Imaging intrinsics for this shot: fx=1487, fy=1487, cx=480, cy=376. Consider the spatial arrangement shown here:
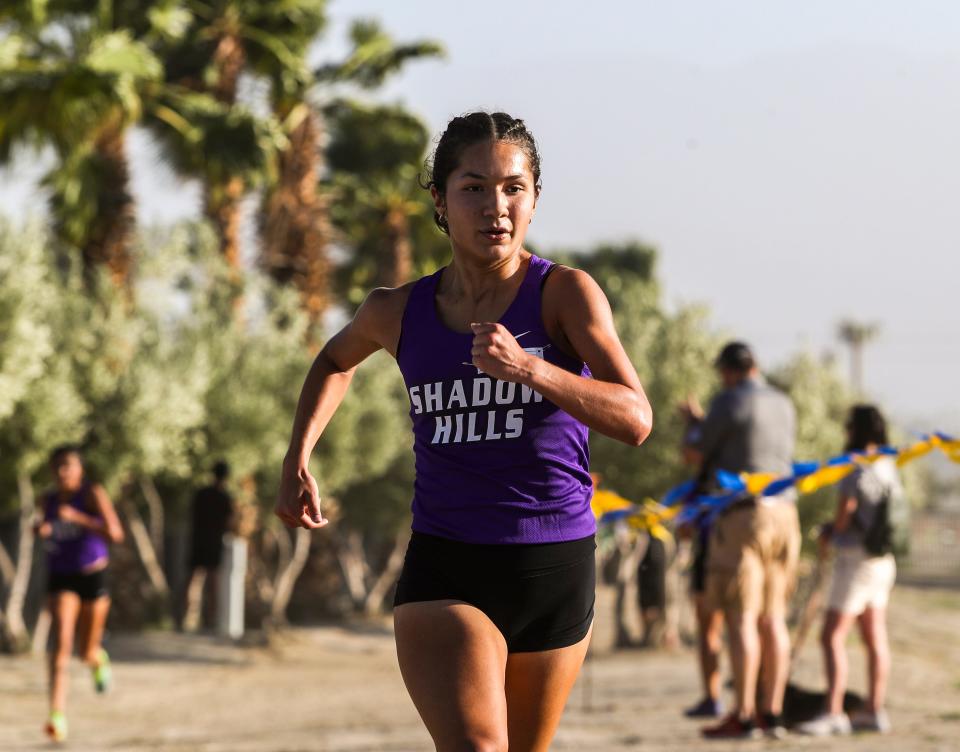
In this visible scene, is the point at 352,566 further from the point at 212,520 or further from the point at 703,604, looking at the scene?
the point at 703,604

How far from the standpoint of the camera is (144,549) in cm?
2067

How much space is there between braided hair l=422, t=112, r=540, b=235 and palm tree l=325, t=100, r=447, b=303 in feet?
69.3

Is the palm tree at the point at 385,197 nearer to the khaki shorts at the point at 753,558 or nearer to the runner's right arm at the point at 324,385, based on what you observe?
the khaki shorts at the point at 753,558

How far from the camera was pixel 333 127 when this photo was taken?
1035 inches

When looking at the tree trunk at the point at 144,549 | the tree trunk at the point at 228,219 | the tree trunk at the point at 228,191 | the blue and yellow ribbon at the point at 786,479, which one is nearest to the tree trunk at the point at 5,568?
the tree trunk at the point at 144,549

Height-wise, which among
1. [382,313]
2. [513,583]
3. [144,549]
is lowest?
[144,549]

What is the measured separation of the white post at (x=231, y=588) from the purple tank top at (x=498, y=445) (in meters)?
16.3

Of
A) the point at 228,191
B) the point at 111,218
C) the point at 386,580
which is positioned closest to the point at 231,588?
the point at 111,218

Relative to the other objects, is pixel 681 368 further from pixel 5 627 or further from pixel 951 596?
pixel 951 596

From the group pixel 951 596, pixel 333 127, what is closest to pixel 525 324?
pixel 333 127

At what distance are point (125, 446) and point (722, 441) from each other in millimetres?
11245

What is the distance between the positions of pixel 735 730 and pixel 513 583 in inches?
198

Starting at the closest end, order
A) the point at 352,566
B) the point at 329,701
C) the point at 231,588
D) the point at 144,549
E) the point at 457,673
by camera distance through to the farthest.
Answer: the point at 457,673, the point at 329,701, the point at 231,588, the point at 144,549, the point at 352,566

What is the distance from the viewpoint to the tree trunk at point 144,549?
2012 centimetres
